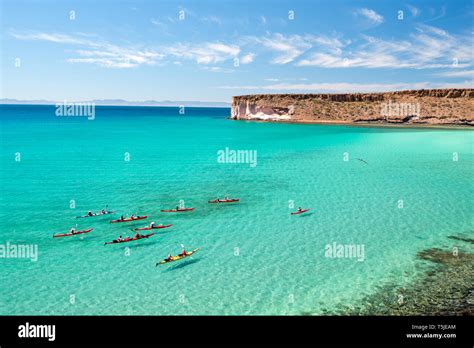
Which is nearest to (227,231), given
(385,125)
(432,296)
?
(432,296)

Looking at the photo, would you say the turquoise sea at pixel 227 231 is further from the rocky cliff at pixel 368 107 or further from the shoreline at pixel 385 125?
the rocky cliff at pixel 368 107

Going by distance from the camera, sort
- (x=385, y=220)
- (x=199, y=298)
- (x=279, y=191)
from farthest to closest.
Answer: (x=279, y=191)
(x=385, y=220)
(x=199, y=298)

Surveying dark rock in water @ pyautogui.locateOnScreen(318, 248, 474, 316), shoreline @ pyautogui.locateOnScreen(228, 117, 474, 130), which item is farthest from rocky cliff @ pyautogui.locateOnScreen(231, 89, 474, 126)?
dark rock in water @ pyautogui.locateOnScreen(318, 248, 474, 316)

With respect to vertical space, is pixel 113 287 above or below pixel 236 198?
below

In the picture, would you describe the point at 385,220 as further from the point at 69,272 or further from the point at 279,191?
the point at 69,272

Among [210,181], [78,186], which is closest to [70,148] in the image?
[78,186]

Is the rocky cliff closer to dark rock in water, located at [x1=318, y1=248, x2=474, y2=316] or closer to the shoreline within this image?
the shoreline
